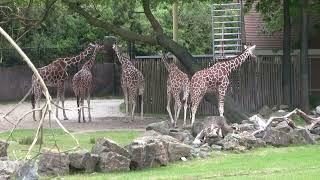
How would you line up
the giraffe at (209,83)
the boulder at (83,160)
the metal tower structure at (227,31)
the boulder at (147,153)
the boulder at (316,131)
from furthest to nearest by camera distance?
the metal tower structure at (227,31)
the giraffe at (209,83)
the boulder at (316,131)
the boulder at (147,153)
the boulder at (83,160)

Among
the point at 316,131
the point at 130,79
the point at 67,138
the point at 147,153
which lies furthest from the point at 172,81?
the point at 147,153

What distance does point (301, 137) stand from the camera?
47.2 ft

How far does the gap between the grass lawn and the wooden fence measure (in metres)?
8.54

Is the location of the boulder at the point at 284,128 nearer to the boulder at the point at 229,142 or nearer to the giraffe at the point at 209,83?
the boulder at the point at 229,142

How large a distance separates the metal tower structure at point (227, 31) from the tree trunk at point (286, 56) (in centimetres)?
273

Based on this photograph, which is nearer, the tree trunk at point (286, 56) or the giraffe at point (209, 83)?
the giraffe at point (209, 83)

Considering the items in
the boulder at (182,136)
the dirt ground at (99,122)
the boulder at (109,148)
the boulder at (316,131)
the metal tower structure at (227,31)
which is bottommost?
the dirt ground at (99,122)

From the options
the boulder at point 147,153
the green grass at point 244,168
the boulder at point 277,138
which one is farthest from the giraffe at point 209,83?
the boulder at point 147,153

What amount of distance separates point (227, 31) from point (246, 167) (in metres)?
17.0

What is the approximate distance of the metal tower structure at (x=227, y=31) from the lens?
996 inches

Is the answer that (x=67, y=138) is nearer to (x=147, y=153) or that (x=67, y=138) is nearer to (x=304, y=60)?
(x=147, y=153)

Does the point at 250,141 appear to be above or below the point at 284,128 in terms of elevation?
below

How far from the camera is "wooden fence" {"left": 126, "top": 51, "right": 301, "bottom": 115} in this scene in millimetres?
22672

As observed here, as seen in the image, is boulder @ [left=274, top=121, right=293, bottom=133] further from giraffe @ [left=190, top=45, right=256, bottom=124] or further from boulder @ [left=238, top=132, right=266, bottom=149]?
giraffe @ [left=190, top=45, right=256, bottom=124]
